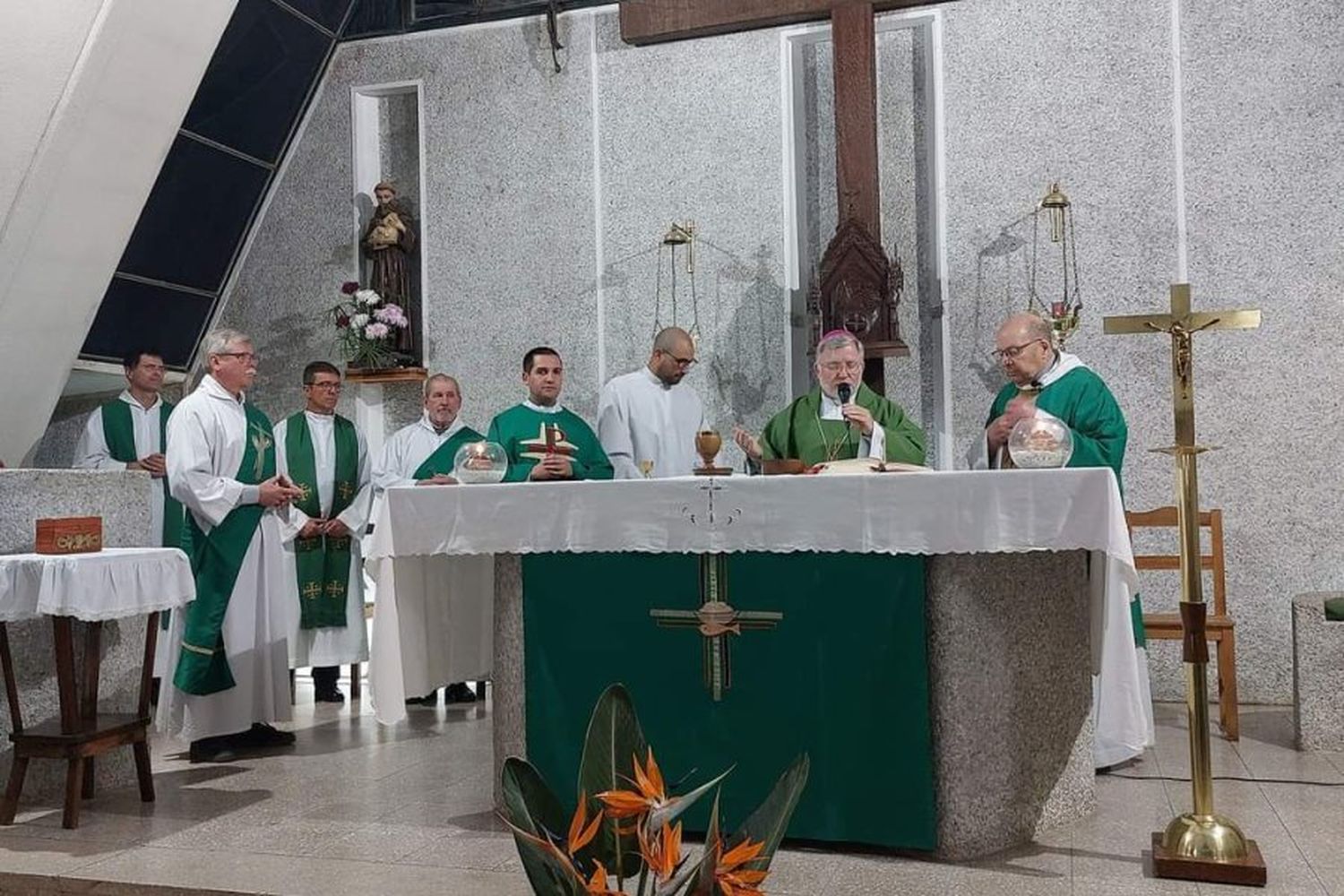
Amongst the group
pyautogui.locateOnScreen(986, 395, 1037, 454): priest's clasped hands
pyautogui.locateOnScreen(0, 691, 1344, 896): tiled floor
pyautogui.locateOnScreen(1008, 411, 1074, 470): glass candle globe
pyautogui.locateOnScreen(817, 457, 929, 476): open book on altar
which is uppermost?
pyautogui.locateOnScreen(986, 395, 1037, 454): priest's clasped hands

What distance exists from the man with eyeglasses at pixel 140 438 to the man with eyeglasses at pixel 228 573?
1670 mm

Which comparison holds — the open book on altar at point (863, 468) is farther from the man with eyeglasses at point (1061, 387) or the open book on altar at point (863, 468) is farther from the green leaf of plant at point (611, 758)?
the green leaf of plant at point (611, 758)

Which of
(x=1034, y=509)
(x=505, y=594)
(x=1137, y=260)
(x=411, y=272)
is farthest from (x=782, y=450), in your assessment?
(x=411, y=272)

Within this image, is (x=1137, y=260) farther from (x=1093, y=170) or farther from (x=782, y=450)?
(x=782, y=450)

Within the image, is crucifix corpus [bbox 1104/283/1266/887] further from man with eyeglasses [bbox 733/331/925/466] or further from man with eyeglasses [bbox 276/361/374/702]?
man with eyeglasses [bbox 276/361/374/702]

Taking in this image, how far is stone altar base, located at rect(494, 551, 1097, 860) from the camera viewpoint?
3430 millimetres

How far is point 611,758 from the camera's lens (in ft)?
5.41

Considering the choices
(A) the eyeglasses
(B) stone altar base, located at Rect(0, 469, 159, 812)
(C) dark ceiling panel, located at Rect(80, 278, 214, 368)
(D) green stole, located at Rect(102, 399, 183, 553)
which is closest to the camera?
(B) stone altar base, located at Rect(0, 469, 159, 812)

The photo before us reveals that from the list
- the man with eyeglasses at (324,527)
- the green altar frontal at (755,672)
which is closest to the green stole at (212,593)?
the man with eyeglasses at (324,527)

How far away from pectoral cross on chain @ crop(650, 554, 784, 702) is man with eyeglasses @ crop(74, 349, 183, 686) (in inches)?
167

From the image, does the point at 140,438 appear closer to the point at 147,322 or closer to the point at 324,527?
the point at 147,322

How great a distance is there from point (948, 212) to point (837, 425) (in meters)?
2.14

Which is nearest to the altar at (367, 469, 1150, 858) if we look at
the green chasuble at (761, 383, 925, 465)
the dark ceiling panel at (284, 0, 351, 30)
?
the green chasuble at (761, 383, 925, 465)

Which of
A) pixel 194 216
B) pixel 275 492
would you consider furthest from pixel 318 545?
pixel 194 216
